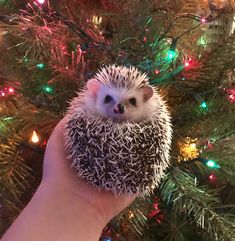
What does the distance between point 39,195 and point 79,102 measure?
0.54ft

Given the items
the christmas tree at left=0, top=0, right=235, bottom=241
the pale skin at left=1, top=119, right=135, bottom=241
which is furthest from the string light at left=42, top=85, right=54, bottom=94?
the pale skin at left=1, top=119, right=135, bottom=241

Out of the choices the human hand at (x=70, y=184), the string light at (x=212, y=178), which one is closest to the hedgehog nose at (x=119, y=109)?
the human hand at (x=70, y=184)

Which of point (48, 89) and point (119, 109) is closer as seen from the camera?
point (119, 109)

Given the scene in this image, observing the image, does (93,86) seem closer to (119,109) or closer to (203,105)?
(119,109)

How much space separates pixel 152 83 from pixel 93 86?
0.14m

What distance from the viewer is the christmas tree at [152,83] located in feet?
2.48

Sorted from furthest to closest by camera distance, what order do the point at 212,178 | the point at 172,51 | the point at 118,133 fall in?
the point at 212,178 < the point at 172,51 < the point at 118,133

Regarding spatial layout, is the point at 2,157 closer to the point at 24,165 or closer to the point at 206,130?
the point at 24,165

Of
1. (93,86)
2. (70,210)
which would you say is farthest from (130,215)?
(93,86)

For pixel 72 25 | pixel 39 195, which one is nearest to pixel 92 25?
pixel 72 25

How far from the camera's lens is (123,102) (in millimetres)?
678

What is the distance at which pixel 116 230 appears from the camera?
83cm

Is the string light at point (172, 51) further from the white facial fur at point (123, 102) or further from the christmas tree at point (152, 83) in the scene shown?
the white facial fur at point (123, 102)

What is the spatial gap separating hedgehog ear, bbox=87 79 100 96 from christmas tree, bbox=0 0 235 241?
7cm
